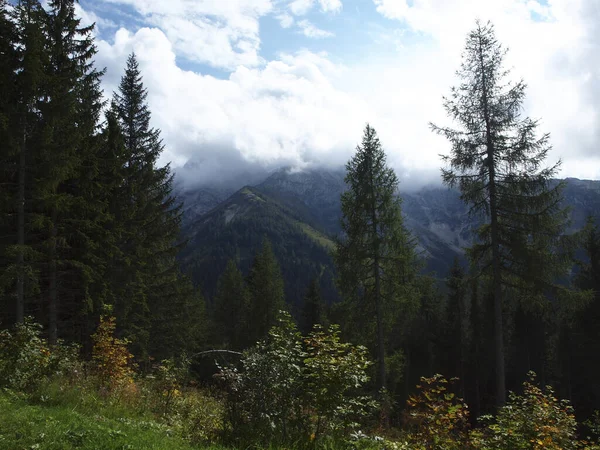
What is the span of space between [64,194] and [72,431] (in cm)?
976

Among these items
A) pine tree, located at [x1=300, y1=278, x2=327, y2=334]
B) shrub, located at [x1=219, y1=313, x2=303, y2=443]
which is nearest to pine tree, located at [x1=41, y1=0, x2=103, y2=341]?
shrub, located at [x1=219, y1=313, x2=303, y2=443]

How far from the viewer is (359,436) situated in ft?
20.0

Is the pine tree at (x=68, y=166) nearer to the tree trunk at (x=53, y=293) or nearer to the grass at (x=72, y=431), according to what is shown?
the tree trunk at (x=53, y=293)

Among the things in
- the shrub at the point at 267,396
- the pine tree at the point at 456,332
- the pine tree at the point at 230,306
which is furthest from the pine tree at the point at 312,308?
the shrub at the point at 267,396

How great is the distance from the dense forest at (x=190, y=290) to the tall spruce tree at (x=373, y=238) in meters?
0.08

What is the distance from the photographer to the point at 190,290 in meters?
24.9

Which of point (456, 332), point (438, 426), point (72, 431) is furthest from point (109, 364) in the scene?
point (456, 332)

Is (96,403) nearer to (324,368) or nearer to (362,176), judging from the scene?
(324,368)

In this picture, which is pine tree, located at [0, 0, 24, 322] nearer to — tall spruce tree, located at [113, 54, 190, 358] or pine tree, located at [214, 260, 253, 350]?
tall spruce tree, located at [113, 54, 190, 358]

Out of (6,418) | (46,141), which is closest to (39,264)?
(46,141)

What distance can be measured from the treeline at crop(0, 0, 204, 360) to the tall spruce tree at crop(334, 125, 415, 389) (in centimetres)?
1008

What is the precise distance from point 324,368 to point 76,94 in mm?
13504

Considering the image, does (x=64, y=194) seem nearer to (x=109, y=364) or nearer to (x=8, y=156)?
(x=8, y=156)

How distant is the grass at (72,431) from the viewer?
A: 547 cm
